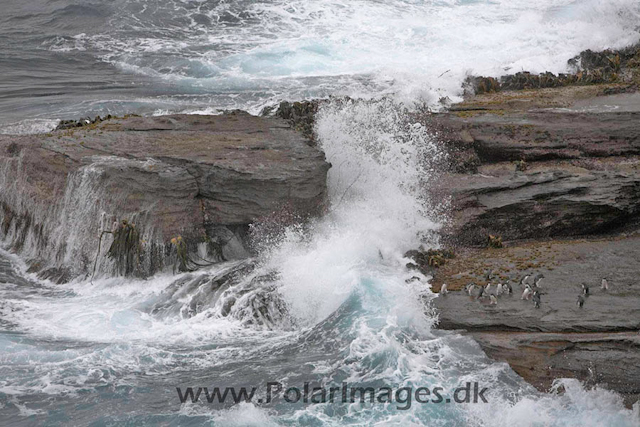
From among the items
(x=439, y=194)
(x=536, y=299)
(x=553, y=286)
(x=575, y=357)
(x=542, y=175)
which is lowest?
(x=575, y=357)

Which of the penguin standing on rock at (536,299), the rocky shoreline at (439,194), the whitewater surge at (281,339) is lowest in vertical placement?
the whitewater surge at (281,339)

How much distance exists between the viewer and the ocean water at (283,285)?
1024cm

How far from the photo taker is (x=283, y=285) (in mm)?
13039

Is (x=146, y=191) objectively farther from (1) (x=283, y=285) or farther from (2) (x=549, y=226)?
(2) (x=549, y=226)

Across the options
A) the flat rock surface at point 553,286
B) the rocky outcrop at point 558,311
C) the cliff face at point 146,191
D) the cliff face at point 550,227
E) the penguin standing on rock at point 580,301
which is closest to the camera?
the rocky outcrop at point 558,311

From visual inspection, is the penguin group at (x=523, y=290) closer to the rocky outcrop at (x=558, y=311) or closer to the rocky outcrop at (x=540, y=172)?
the rocky outcrop at (x=558, y=311)

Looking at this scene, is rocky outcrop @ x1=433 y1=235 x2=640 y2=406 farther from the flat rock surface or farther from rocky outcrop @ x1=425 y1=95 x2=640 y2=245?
rocky outcrop @ x1=425 y1=95 x2=640 y2=245

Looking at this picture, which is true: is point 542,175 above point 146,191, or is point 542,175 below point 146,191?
above

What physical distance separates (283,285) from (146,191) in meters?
3.14

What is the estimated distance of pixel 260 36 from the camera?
85.9ft

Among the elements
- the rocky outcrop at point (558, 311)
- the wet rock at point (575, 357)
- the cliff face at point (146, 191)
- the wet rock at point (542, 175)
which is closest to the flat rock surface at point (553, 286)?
the rocky outcrop at point (558, 311)

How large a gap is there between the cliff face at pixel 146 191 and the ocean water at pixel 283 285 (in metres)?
0.50

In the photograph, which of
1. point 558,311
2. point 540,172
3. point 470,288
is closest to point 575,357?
point 558,311

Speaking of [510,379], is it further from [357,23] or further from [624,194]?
[357,23]
